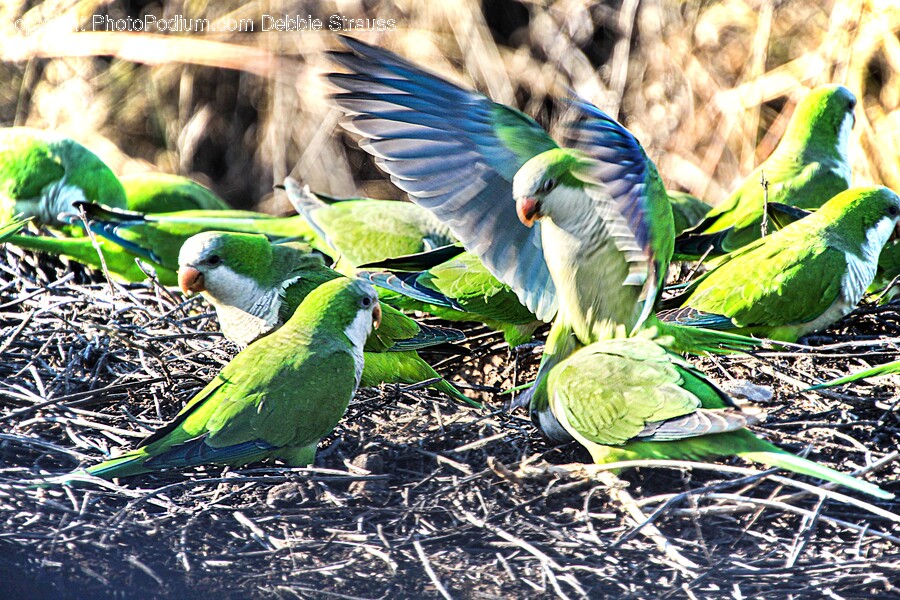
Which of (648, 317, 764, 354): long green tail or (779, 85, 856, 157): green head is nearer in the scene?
(648, 317, 764, 354): long green tail

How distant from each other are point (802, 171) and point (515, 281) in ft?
6.08

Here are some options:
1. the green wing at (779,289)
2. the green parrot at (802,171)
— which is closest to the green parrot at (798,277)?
the green wing at (779,289)

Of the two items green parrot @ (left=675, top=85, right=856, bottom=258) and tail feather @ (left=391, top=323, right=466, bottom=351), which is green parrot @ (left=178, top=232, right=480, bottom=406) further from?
green parrot @ (left=675, top=85, right=856, bottom=258)

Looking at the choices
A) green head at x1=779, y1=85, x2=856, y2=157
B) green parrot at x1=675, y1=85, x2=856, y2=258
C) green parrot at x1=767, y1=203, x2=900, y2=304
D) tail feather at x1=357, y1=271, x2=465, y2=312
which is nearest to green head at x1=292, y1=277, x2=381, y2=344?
tail feather at x1=357, y1=271, x2=465, y2=312

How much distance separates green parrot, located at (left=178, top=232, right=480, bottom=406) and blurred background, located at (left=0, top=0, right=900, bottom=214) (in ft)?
10.3

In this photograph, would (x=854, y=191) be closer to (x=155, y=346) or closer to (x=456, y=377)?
(x=456, y=377)

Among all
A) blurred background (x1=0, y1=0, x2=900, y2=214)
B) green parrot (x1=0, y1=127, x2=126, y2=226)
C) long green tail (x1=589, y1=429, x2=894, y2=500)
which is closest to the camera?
long green tail (x1=589, y1=429, x2=894, y2=500)

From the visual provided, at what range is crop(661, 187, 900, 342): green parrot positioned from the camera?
3273mm

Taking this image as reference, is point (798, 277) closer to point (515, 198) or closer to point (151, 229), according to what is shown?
point (515, 198)

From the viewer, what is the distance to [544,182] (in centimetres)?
266

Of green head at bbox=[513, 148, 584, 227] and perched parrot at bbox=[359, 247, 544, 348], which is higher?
green head at bbox=[513, 148, 584, 227]

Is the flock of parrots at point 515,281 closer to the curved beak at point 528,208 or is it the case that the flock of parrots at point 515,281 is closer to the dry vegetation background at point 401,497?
the curved beak at point 528,208

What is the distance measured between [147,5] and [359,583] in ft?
19.0

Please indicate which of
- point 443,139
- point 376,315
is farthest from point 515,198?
point 376,315
